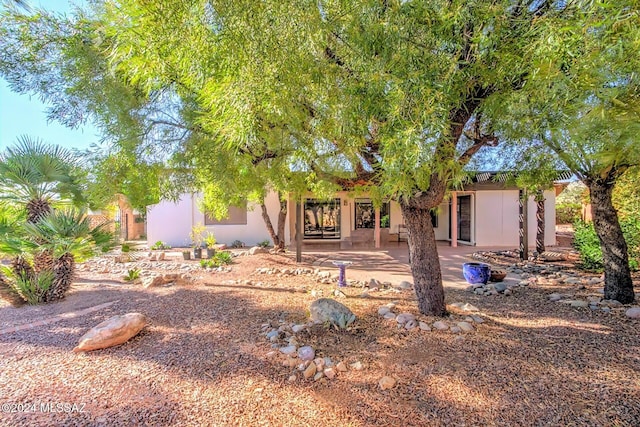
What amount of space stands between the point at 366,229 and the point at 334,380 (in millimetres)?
12742

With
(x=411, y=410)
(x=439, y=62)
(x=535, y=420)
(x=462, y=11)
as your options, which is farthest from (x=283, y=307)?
(x=462, y=11)

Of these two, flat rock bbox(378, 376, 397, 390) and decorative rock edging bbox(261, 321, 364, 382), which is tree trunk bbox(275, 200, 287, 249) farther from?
flat rock bbox(378, 376, 397, 390)

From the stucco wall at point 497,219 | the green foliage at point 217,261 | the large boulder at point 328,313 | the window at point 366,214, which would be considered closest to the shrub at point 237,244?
the green foliage at point 217,261

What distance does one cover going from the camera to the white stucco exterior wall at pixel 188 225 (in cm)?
1338

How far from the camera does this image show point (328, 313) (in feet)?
13.1

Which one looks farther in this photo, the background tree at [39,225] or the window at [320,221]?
the window at [320,221]

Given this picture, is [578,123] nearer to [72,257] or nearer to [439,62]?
[439,62]

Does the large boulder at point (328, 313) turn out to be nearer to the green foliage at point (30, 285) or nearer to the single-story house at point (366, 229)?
the green foliage at point (30, 285)

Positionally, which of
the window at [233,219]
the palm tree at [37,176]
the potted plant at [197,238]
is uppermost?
the palm tree at [37,176]

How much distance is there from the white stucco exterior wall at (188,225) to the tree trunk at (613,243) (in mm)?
10606

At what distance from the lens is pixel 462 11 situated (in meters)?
2.28

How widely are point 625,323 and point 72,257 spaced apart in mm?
8888

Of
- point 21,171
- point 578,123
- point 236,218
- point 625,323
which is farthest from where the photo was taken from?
point 236,218

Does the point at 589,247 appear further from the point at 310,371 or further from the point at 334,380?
the point at 310,371
